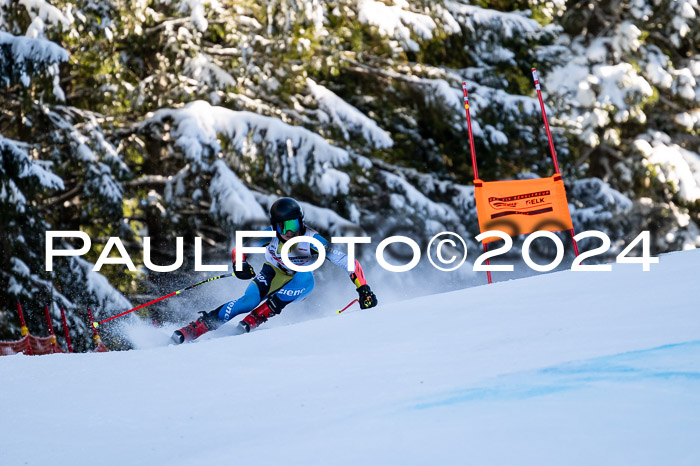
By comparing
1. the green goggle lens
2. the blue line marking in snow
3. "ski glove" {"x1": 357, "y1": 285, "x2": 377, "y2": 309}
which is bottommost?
the blue line marking in snow

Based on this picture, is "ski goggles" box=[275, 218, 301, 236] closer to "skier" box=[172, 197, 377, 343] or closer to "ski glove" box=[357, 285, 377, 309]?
"skier" box=[172, 197, 377, 343]

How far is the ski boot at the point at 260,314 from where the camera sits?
703 centimetres

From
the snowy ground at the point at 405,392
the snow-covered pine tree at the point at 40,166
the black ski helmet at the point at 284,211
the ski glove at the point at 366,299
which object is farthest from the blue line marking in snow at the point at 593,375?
the snow-covered pine tree at the point at 40,166

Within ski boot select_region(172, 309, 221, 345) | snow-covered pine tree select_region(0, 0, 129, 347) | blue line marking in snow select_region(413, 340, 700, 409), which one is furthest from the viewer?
snow-covered pine tree select_region(0, 0, 129, 347)

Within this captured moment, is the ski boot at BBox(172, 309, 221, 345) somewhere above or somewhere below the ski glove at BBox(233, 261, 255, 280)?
below

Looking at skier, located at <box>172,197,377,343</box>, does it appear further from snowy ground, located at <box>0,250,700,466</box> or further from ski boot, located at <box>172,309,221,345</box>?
snowy ground, located at <box>0,250,700,466</box>

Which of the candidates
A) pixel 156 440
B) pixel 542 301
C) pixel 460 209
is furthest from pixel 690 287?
pixel 460 209

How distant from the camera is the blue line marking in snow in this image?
3.40 meters

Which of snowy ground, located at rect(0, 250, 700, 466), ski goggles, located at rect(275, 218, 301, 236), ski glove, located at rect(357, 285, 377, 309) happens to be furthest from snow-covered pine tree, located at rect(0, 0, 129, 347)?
snowy ground, located at rect(0, 250, 700, 466)

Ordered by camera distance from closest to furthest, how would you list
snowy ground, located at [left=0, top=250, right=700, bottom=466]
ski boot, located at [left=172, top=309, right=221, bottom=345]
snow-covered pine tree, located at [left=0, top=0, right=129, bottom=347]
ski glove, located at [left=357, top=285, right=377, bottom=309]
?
snowy ground, located at [left=0, top=250, right=700, bottom=466] < ski glove, located at [left=357, top=285, right=377, bottom=309] < ski boot, located at [left=172, top=309, right=221, bottom=345] < snow-covered pine tree, located at [left=0, top=0, right=129, bottom=347]

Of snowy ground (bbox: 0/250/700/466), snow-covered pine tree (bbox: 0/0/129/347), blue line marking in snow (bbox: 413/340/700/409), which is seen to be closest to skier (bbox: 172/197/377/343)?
snowy ground (bbox: 0/250/700/466)

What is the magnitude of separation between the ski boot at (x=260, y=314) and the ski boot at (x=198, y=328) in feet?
0.67

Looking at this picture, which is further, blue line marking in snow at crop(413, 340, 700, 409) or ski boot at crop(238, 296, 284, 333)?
ski boot at crop(238, 296, 284, 333)

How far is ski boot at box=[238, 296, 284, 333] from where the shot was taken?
23.1 ft
